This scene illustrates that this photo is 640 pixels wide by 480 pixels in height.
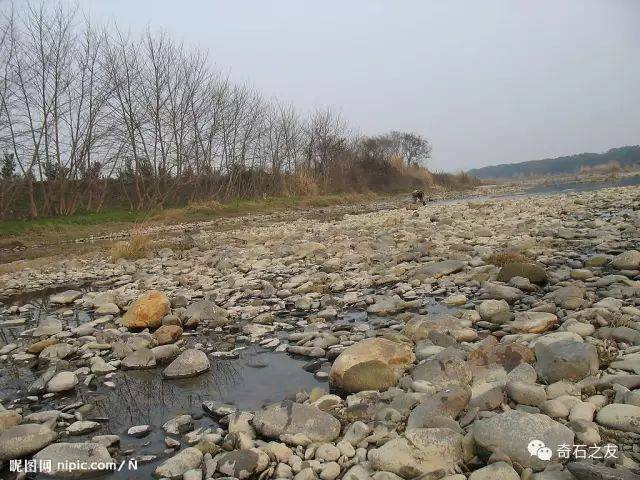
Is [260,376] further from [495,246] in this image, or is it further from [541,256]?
[495,246]

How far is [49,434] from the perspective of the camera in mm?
2568

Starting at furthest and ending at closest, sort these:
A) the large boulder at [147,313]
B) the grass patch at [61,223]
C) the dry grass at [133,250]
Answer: the grass patch at [61,223] < the dry grass at [133,250] < the large boulder at [147,313]

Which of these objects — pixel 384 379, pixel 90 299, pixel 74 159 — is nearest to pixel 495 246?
pixel 384 379

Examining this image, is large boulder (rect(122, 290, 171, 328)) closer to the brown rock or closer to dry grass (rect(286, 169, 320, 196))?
the brown rock

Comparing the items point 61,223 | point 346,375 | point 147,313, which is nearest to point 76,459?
point 346,375

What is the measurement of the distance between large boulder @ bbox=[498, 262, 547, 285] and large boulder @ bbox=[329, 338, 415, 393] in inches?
97.8

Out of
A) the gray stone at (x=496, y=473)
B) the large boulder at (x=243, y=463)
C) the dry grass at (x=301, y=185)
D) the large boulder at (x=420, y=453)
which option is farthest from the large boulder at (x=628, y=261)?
the dry grass at (x=301, y=185)

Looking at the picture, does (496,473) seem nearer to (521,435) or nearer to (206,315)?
(521,435)

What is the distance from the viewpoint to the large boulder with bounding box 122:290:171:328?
15.4 feet

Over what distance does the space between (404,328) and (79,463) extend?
2.55 meters

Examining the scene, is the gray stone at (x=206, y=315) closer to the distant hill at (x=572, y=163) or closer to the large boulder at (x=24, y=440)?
the large boulder at (x=24, y=440)

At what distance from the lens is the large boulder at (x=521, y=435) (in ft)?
6.64

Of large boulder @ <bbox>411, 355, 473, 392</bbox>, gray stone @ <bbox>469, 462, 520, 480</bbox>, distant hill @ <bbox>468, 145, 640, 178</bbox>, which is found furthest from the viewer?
distant hill @ <bbox>468, 145, 640, 178</bbox>

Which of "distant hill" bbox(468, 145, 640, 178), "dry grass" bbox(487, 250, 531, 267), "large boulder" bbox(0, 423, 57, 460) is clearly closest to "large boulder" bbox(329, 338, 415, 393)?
"large boulder" bbox(0, 423, 57, 460)
